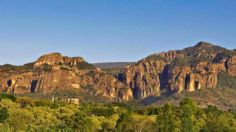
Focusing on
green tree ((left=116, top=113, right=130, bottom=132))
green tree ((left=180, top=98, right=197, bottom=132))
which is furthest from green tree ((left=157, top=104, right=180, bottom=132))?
green tree ((left=116, top=113, right=130, bottom=132))

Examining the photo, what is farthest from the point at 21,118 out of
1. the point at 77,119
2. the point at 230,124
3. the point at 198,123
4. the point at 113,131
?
the point at 230,124

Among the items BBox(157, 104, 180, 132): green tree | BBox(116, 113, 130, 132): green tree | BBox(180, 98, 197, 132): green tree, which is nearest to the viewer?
BBox(157, 104, 180, 132): green tree

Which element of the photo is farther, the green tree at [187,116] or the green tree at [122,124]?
the green tree at [122,124]

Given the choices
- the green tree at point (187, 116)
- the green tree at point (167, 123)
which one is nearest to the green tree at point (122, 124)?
the green tree at point (167, 123)

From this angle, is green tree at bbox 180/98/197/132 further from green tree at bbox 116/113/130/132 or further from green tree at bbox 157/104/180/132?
green tree at bbox 116/113/130/132

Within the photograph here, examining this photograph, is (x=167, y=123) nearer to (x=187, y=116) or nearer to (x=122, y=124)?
(x=187, y=116)

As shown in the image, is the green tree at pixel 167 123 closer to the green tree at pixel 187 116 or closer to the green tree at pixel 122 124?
the green tree at pixel 187 116

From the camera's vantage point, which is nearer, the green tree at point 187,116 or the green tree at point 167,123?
the green tree at point 167,123

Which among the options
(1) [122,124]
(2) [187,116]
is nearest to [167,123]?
(2) [187,116]

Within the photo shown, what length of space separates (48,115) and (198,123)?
187ft

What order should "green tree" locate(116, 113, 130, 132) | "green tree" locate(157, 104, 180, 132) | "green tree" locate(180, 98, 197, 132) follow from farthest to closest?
"green tree" locate(116, 113, 130, 132), "green tree" locate(180, 98, 197, 132), "green tree" locate(157, 104, 180, 132)

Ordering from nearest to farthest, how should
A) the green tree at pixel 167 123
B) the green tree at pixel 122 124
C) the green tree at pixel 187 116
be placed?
the green tree at pixel 167 123, the green tree at pixel 187 116, the green tree at pixel 122 124

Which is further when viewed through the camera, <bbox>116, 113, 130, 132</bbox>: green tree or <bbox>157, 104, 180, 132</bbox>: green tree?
<bbox>116, 113, 130, 132</bbox>: green tree

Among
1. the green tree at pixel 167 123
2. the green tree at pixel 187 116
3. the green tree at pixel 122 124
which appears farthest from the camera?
the green tree at pixel 122 124
